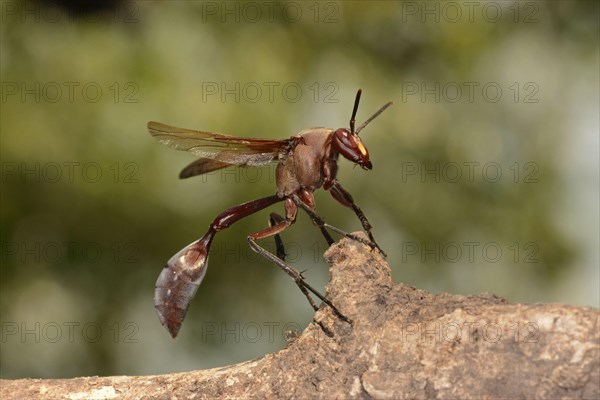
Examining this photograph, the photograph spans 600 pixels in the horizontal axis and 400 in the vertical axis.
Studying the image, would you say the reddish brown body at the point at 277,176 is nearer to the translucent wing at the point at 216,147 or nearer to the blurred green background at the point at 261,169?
the translucent wing at the point at 216,147

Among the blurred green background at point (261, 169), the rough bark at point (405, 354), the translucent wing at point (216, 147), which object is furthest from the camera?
the blurred green background at point (261, 169)

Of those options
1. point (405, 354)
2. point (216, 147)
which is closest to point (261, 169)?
point (216, 147)

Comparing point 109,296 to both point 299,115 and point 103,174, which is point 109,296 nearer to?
point 103,174

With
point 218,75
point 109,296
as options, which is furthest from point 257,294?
point 218,75

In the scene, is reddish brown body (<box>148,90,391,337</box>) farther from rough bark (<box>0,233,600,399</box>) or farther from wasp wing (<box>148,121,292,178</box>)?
rough bark (<box>0,233,600,399</box>)

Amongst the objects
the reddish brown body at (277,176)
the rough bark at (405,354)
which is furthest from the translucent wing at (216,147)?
the rough bark at (405,354)

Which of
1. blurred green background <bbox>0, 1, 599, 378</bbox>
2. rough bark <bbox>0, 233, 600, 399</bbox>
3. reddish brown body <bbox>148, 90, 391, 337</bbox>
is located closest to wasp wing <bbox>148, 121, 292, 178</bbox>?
reddish brown body <bbox>148, 90, 391, 337</bbox>

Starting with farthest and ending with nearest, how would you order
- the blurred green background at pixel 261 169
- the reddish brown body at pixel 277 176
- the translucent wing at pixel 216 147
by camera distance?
the blurred green background at pixel 261 169
the translucent wing at pixel 216 147
the reddish brown body at pixel 277 176
